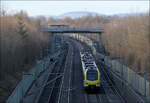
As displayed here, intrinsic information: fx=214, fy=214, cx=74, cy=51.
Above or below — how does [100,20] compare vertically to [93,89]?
above

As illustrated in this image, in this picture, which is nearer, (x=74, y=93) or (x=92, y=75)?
(x=92, y=75)

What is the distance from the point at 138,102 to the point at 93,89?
16.7ft

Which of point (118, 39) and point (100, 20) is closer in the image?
point (118, 39)

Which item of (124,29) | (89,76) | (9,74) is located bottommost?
(9,74)

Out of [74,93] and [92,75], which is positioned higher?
[92,75]

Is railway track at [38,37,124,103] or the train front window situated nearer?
railway track at [38,37,124,103]

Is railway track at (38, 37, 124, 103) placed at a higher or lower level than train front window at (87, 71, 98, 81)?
lower

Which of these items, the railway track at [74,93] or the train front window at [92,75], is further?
the train front window at [92,75]

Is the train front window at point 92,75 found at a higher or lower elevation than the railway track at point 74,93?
higher

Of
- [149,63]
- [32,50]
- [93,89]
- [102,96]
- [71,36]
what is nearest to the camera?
[102,96]

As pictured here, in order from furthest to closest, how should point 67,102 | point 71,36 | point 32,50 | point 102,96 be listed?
1. point 71,36
2. point 32,50
3. point 102,96
4. point 67,102

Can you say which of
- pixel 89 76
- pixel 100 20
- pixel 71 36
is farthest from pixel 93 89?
pixel 100 20

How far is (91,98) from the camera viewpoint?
686 inches

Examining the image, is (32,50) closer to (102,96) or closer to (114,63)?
(114,63)
